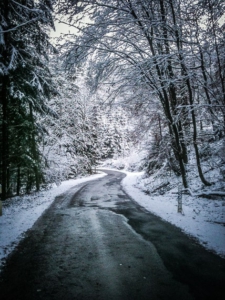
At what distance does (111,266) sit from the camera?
3.92 m

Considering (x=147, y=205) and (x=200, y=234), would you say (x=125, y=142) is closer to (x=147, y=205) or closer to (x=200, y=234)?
(x=147, y=205)

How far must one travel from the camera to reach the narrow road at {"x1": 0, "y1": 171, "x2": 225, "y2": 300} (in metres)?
3.12

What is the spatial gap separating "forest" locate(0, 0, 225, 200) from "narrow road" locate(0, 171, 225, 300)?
463cm

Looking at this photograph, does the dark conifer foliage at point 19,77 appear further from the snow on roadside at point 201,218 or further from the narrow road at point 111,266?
the snow on roadside at point 201,218

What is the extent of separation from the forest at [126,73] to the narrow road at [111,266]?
4628 millimetres

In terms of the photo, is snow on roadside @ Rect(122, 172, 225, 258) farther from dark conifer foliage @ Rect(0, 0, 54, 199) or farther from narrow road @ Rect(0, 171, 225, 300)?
dark conifer foliage @ Rect(0, 0, 54, 199)

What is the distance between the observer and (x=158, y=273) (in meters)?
3.61

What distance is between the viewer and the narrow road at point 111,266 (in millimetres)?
3125

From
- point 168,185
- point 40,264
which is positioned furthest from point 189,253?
point 168,185

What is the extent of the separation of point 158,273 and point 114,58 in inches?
305

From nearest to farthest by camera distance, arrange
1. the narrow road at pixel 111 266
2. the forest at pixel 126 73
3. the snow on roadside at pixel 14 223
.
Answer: the narrow road at pixel 111 266 < the snow on roadside at pixel 14 223 < the forest at pixel 126 73

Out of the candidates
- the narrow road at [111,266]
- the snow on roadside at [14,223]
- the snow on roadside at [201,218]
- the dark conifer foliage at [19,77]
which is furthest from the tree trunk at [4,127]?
the snow on roadside at [201,218]

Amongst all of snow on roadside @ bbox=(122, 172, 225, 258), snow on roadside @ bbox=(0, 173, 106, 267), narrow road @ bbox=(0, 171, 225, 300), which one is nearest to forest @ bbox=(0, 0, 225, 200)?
snow on roadside @ bbox=(122, 172, 225, 258)

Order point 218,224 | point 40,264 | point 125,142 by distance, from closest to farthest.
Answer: point 40,264
point 218,224
point 125,142
